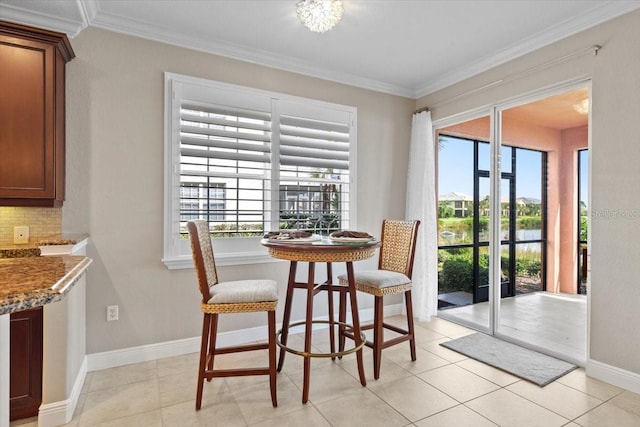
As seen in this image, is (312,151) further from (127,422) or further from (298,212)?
(127,422)

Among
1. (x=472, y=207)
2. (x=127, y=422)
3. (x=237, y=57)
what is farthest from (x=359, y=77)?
(x=127, y=422)

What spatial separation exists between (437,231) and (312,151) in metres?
1.69

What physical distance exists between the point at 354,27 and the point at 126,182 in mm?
2165

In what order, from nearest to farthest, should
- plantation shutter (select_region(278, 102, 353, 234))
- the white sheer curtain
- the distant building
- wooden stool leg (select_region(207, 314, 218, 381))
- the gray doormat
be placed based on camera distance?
1. wooden stool leg (select_region(207, 314, 218, 381))
2. the gray doormat
3. plantation shutter (select_region(278, 102, 353, 234))
4. the distant building
5. the white sheer curtain

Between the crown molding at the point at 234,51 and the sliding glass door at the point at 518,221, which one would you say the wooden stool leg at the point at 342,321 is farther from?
the crown molding at the point at 234,51

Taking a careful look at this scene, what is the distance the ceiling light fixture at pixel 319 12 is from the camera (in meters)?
2.20

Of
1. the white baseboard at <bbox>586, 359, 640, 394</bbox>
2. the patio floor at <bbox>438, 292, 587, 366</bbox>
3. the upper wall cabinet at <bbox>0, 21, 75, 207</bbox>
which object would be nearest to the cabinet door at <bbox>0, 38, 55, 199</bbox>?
the upper wall cabinet at <bbox>0, 21, 75, 207</bbox>

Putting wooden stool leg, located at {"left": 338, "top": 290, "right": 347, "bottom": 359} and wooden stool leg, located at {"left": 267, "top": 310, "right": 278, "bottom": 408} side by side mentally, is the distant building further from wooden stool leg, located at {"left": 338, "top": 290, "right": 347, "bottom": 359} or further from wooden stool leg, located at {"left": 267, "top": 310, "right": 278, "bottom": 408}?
wooden stool leg, located at {"left": 267, "top": 310, "right": 278, "bottom": 408}

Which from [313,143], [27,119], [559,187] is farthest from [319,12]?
[559,187]

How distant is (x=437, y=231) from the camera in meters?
3.90

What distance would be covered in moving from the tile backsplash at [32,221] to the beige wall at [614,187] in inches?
153

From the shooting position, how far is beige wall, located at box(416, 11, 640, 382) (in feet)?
7.52

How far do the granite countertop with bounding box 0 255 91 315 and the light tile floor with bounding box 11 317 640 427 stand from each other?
1298 mm

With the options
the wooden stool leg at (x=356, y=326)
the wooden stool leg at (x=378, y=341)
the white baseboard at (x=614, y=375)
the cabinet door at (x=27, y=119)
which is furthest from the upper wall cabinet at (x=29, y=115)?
the white baseboard at (x=614, y=375)
